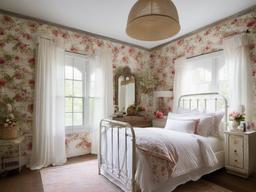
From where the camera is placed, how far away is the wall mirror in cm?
430

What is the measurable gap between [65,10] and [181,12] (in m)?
2.00

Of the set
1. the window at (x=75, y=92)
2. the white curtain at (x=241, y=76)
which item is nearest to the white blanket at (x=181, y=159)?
the white curtain at (x=241, y=76)

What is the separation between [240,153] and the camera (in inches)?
105

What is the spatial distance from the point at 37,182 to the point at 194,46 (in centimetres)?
390

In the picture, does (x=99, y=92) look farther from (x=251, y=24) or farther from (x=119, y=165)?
(x=251, y=24)

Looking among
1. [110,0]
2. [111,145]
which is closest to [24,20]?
[110,0]

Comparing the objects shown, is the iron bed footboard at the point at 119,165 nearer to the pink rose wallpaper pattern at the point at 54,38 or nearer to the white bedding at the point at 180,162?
the white bedding at the point at 180,162

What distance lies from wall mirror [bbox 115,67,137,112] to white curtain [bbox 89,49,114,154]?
328mm

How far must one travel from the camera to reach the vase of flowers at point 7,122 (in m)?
2.66

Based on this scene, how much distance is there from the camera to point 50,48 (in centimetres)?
326

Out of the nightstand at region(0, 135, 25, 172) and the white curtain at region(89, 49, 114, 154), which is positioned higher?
the white curtain at region(89, 49, 114, 154)

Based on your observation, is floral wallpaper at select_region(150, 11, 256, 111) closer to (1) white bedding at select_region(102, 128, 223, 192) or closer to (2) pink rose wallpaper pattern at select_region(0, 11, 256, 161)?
(2) pink rose wallpaper pattern at select_region(0, 11, 256, 161)

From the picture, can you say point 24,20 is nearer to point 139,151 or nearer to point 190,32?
point 139,151

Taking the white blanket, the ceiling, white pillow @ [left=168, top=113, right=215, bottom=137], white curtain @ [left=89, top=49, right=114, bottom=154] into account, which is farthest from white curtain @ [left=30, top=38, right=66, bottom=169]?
white pillow @ [left=168, top=113, right=215, bottom=137]
